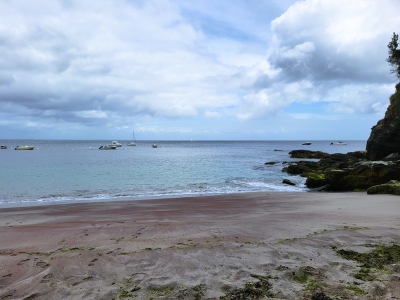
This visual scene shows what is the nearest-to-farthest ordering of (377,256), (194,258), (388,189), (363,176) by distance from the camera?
(377,256) < (194,258) < (388,189) < (363,176)

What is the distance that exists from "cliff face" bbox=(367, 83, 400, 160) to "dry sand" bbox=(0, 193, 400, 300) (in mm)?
30722

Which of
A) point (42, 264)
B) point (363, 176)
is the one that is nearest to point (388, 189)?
point (363, 176)

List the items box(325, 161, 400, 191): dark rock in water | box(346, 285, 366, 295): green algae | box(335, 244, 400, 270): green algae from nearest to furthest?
1. box(346, 285, 366, 295): green algae
2. box(335, 244, 400, 270): green algae
3. box(325, 161, 400, 191): dark rock in water

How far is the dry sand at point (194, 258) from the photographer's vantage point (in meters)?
4.13

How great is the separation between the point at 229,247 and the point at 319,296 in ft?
7.84

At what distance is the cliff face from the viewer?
3491cm

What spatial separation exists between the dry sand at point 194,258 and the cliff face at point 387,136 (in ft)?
101

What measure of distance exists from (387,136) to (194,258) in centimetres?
3770

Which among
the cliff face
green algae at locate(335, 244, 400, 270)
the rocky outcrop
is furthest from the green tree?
green algae at locate(335, 244, 400, 270)

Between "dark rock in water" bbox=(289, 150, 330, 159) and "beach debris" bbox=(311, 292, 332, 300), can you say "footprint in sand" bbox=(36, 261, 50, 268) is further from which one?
"dark rock in water" bbox=(289, 150, 330, 159)

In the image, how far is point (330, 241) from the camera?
247 inches

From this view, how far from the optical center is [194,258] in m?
5.39

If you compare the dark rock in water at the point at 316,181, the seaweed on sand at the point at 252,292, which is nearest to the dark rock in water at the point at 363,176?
the dark rock in water at the point at 316,181

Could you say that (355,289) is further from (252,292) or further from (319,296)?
→ (252,292)
